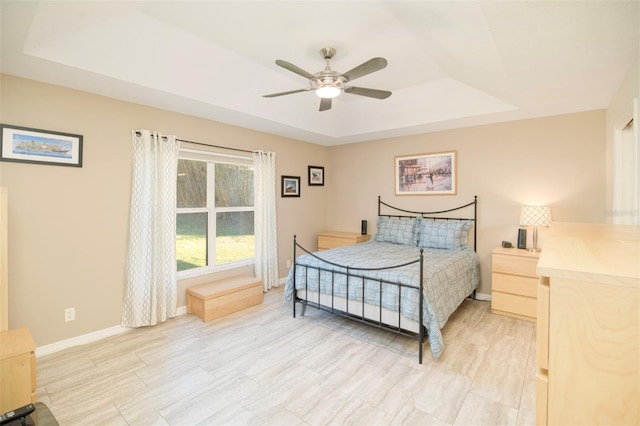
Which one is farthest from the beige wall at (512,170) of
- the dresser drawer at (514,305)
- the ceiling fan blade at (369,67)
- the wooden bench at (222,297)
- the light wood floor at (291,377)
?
the ceiling fan blade at (369,67)

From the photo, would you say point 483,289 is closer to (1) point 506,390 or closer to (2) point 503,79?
(1) point 506,390

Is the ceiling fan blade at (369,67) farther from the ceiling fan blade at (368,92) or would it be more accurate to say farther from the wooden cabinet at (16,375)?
the wooden cabinet at (16,375)

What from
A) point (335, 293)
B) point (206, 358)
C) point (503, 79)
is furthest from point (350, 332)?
point (503, 79)

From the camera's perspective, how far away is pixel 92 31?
231 cm

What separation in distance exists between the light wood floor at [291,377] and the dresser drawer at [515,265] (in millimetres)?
548

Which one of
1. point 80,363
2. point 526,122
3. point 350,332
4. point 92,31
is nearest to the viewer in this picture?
point 92,31

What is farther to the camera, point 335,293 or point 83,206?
point 335,293

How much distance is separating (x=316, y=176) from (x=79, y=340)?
389 cm

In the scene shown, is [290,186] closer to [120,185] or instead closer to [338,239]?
[338,239]

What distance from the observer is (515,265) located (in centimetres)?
337

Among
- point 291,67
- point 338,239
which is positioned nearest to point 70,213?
point 291,67

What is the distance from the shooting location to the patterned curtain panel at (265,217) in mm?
4328

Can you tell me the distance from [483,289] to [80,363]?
4507mm

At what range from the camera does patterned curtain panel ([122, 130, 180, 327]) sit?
3.13 metres
